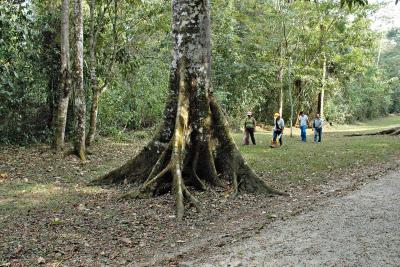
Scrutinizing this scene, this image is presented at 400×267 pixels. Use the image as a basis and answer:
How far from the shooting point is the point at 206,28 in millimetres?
9375

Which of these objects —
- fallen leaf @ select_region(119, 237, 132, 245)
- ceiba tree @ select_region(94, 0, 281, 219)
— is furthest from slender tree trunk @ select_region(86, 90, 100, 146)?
fallen leaf @ select_region(119, 237, 132, 245)

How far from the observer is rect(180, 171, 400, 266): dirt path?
5.34 meters

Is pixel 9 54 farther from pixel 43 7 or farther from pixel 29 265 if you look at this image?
pixel 29 265

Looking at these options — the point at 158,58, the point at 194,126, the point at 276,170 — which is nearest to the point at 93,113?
the point at 276,170

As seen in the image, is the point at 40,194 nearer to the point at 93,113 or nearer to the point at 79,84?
the point at 79,84

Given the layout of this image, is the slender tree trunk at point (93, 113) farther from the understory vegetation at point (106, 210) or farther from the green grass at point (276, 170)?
the green grass at point (276, 170)

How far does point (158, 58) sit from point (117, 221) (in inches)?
758

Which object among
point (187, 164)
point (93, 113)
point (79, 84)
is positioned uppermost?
point (79, 84)

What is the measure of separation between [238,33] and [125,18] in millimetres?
15849

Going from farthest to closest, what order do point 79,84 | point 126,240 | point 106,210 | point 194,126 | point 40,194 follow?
point 79,84 < point 194,126 < point 40,194 < point 106,210 < point 126,240

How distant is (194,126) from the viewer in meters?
9.33

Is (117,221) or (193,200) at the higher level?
(193,200)

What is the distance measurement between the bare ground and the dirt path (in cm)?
30

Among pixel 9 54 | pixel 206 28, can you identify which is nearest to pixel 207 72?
pixel 206 28
